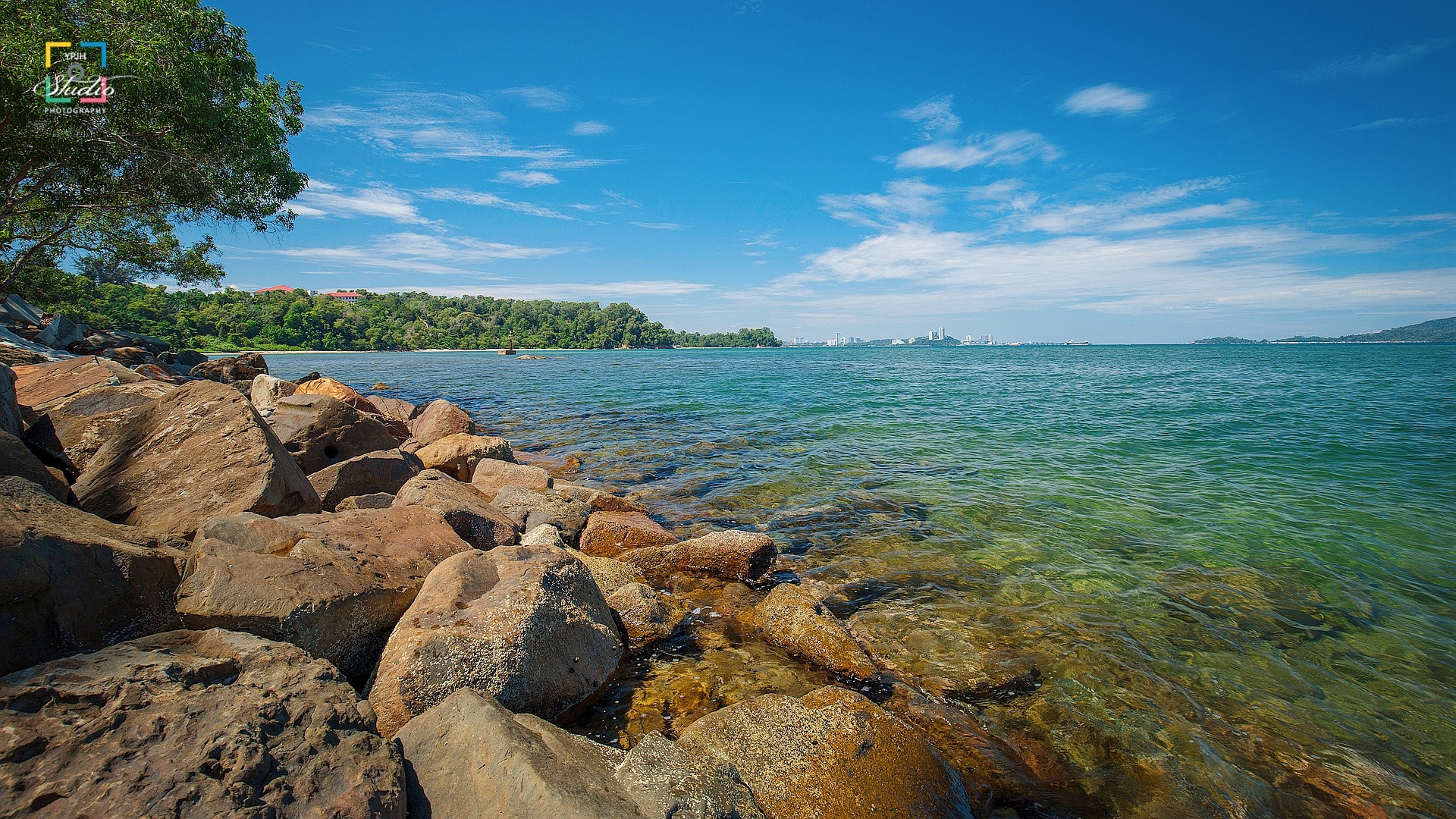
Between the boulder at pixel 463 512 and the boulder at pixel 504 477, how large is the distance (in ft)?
6.59

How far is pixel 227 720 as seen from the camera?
2592mm

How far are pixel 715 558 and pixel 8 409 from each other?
22.4 feet

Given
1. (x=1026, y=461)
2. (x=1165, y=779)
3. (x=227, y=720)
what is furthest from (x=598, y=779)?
(x=1026, y=461)

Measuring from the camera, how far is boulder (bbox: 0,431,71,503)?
411cm

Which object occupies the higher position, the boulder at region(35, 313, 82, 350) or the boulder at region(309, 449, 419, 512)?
the boulder at region(35, 313, 82, 350)

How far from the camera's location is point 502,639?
400cm

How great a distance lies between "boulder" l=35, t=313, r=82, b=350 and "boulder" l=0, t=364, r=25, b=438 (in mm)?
20840

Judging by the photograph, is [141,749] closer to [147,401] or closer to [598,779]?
[598,779]

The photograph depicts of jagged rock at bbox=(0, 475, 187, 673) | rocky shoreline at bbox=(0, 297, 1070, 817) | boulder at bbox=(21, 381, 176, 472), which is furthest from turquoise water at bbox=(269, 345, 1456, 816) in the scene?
boulder at bbox=(21, 381, 176, 472)

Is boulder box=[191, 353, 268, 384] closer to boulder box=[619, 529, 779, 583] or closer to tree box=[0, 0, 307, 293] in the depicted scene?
tree box=[0, 0, 307, 293]

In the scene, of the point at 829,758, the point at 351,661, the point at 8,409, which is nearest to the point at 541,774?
the point at 829,758

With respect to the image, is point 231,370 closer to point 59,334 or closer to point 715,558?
point 59,334

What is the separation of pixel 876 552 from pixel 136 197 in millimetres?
21337

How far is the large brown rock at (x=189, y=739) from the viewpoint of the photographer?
84.9 inches
